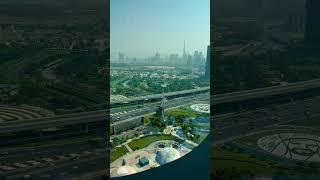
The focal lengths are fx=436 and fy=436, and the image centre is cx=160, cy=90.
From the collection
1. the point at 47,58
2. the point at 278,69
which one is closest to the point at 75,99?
the point at 47,58

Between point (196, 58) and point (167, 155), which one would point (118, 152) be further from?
point (196, 58)

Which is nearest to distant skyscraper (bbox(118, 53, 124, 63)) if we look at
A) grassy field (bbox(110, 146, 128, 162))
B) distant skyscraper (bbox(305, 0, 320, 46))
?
grassy field (bbox(110, 146, 128, 162))

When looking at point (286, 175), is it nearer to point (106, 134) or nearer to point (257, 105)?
point (257, 105)

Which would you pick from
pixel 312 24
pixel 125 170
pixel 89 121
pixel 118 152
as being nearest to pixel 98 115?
pixel 89 121

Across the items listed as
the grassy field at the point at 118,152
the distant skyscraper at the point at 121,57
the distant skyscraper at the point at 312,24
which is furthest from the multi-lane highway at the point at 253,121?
the grassy field at the point at 118,152

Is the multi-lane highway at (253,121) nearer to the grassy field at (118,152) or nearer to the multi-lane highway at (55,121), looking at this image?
the multi-lane highway at (55,121)

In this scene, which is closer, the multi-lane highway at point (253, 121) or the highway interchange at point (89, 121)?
the highway interchange at point (89, 121)

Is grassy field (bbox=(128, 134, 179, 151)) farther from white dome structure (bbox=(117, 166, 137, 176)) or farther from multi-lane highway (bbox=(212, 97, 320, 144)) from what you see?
multi-lane highway (bbox=(212, 97, 320, 144))
